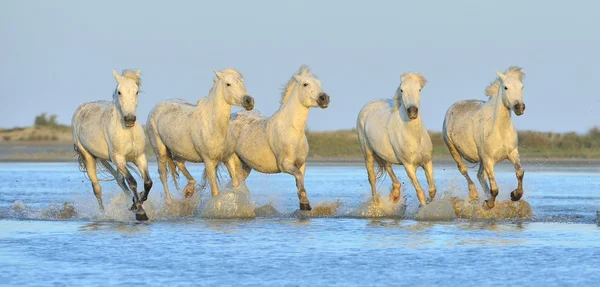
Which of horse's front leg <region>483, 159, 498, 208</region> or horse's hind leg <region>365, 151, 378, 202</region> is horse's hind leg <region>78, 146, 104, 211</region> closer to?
horse's hind leg <region>365, 151, 378, 202</region>

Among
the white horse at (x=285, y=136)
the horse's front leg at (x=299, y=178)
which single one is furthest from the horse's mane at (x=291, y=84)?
the horse's front leg at (x=299, y=178)

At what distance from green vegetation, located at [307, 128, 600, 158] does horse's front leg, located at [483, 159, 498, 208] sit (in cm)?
2269

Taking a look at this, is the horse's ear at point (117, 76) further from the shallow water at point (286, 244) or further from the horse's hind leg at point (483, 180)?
the horse's hind leg at point (483, 180)

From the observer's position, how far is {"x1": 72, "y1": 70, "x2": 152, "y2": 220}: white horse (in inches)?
656

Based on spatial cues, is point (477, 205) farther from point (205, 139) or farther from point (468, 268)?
point (468, 268)

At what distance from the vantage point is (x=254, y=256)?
42.9ft

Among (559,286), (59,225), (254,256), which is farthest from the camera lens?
(59,225)

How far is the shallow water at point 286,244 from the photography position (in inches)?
462

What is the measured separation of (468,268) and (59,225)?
656cm

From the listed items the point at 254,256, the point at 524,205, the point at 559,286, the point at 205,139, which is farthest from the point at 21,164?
the point at 559,286

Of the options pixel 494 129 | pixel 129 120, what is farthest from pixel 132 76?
pixel 494 129

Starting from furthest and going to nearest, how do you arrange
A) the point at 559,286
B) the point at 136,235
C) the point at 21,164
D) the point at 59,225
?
the point at 21,164 → the point at 59,225 → the point at 136,235 → the point at 559,286

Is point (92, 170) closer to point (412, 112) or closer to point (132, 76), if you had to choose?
point (132, 76)

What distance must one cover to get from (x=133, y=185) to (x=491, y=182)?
4.99 meters
